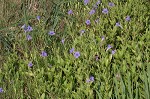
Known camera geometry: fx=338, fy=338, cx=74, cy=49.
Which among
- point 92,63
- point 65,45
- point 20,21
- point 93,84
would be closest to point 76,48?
point 65,45

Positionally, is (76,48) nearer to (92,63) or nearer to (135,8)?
(92,63)

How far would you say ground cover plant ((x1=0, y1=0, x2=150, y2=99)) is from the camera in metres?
2.28

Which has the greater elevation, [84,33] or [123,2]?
[123,2]

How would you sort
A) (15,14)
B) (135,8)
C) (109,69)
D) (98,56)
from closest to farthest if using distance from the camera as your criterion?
(109,69) → (98,56) → (135,8) → (15,14)

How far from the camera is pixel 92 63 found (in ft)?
8.30

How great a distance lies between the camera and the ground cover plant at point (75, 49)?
2277 millimetres

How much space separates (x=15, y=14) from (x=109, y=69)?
1.43 m

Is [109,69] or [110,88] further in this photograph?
[109,69]

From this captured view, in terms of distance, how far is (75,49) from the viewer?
276cm

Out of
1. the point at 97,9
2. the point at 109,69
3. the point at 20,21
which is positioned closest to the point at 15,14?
the point at 20,21

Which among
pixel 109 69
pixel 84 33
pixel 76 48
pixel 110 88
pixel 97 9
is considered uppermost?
pixel 97 9

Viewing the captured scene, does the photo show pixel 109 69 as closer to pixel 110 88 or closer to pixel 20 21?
pixel 110 88

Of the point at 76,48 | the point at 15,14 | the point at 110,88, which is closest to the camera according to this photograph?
the point at 110,88

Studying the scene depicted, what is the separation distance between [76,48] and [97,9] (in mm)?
726
